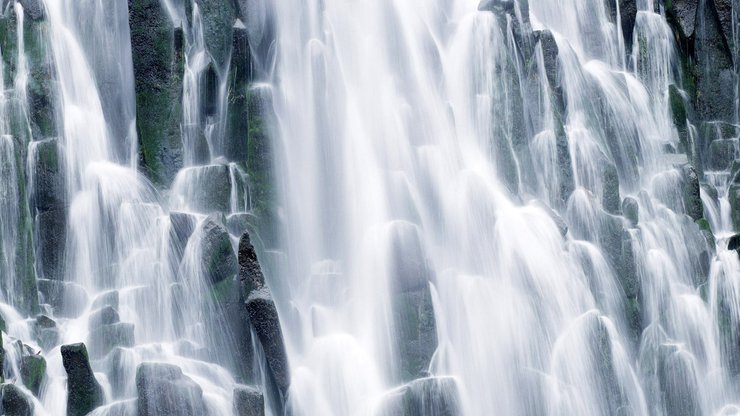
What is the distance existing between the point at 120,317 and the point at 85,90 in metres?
3.85

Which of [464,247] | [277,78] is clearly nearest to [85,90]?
[277,78]

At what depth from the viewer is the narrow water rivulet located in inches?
548

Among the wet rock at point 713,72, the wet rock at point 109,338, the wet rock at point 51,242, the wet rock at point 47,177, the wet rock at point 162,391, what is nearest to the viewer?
the wet rock at point 162,391

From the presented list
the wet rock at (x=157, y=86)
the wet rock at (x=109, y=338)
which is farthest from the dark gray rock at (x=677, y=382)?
the wet rock at (x=157, y=86)

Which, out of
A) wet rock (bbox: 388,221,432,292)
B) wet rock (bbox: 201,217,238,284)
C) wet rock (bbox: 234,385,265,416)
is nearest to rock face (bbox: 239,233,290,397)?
wet rock (bbox: 201,217,238,284)

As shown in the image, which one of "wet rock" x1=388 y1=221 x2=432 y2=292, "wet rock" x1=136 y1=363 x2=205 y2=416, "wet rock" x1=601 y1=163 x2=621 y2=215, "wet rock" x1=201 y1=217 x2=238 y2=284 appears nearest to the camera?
"wet rock" x1=136 y1=363 x2=205 y2=416

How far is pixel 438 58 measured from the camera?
56.9ft

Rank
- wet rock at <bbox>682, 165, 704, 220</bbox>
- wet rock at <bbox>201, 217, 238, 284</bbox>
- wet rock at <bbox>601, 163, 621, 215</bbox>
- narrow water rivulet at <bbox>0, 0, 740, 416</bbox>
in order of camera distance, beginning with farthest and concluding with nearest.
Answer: wet rock at <bbox>682, 165, 704, 220</bbox>, wet rock at <bbox>601, 163, 621, 215</bbox>, wet rock at <bbox>201, 217, 238, 284</bbox>, narrow water rivulet at <bbox>0, 0, 740, 416</bbox>

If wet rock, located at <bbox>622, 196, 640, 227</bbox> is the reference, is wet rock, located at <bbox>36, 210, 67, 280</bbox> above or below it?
above

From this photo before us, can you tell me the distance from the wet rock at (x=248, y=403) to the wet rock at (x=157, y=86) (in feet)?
13.0

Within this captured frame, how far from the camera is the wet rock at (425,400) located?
13547 millimetres

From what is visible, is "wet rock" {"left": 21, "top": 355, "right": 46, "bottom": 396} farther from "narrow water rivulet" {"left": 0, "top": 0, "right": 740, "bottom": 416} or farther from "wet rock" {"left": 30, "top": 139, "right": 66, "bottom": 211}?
"wet rock" {"left": 30, "top": 139, "right": 66, "bottom": 211}

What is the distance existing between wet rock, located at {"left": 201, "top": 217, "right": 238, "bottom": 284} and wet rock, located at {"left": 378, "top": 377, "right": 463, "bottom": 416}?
2.70 metres

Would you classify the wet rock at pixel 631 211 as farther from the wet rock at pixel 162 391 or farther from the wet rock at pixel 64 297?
the wet rock at pixel 64 297
